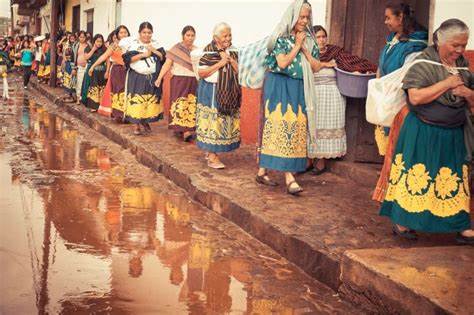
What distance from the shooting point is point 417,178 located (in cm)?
473

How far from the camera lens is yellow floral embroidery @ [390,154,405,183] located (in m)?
4.83

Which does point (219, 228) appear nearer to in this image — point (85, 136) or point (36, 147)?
point (36, 147)

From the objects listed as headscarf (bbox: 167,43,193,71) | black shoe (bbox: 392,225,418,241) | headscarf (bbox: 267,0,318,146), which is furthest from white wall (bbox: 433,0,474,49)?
headscarf (bbox: 167,43,193,71)

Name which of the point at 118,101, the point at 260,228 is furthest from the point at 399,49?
the point at 118,101

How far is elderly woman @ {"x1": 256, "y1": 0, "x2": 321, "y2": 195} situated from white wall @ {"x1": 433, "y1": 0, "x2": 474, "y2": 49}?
118 cm

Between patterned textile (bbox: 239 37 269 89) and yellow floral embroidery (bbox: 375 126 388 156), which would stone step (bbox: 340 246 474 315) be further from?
patterned textile (bbox: 239 37 269 89)

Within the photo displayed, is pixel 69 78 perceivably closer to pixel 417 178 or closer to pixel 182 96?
pixel 182 96

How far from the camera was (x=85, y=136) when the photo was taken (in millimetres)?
11922

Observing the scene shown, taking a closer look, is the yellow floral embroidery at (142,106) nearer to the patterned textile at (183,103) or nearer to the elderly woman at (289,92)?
the patterned textile at (183,103)

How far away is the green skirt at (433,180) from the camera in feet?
15.4

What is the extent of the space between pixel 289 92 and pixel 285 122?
0.28 metres

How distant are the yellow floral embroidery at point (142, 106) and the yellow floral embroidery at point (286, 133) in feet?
15.6

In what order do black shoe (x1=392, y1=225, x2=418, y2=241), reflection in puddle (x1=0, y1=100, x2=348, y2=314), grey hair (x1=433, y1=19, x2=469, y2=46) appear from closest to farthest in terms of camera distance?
reflection in puddle (x1=0, y1=100, x2=348, y2=314) < grey hair (x1=433, y1=19, x2=469, y2=46) < black shoe (x1=392, y1=225, x2=418, y2=241)

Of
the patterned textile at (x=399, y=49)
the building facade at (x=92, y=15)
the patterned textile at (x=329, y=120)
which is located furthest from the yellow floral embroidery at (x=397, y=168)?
the building facade at (x=92, y=15)
